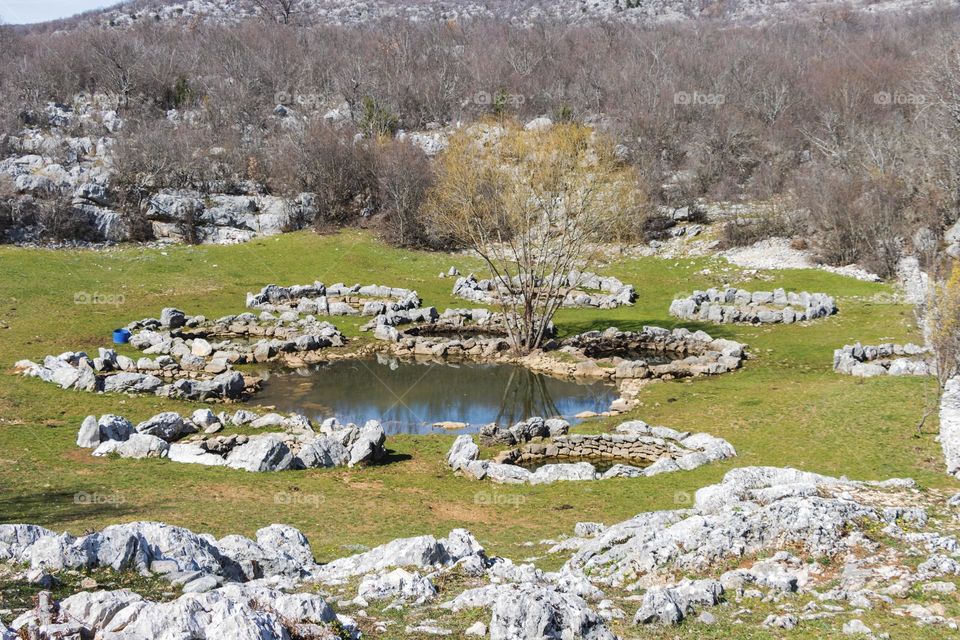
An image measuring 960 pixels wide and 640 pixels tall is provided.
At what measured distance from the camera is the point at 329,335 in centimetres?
4159


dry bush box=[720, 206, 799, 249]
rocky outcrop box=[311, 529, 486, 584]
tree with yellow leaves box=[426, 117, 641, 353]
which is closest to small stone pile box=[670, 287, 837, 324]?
tree with yellow leaves box=[426, 117, 641, 353]

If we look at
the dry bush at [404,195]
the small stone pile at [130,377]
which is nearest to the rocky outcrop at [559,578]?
the small stone pile at [130,377]

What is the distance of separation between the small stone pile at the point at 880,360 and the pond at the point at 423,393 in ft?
32.2

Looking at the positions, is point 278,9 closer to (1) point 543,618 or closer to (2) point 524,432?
(2) point 524,432

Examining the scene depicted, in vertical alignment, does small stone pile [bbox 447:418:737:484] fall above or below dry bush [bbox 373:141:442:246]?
below

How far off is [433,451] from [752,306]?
2653 centimetres

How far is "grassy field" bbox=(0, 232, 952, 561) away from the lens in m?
18.8

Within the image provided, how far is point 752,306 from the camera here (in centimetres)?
4516

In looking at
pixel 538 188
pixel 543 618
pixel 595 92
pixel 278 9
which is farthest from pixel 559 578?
pixel 278 9

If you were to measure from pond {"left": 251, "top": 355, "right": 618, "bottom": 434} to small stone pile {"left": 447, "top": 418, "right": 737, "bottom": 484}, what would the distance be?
3993mm

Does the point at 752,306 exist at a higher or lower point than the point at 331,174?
lower

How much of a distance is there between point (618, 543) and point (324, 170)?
6088cm

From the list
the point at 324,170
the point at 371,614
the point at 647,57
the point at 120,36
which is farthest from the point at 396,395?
the point at 120,36

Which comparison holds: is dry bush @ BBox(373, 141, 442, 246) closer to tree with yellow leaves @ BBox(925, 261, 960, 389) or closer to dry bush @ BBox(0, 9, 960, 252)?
dry bush @ BBox(0, 9, 960, 252)
